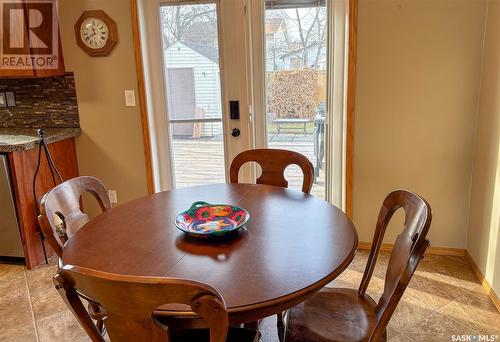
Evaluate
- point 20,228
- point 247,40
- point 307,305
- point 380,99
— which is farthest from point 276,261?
point 20,228

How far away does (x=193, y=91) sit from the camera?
9.90 ft

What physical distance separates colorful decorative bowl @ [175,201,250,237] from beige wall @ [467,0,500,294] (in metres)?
1.61

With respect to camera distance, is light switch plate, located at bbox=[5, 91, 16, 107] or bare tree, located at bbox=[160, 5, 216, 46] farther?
light switch plate, located at bbox=[5, 91, 16, 107]

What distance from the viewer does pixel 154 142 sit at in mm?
3146

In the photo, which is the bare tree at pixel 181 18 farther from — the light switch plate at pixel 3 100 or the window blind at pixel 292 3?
the light switch plate at pixel 3 100

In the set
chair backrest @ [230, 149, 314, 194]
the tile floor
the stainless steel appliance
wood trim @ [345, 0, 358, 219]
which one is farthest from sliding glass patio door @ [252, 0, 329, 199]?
the stainless steel appliance

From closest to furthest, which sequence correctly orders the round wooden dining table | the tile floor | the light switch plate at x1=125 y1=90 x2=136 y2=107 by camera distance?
the round wooden dining table, the tile floor, the light switch plate at x1=125 y1=90 x2=136 y2=107

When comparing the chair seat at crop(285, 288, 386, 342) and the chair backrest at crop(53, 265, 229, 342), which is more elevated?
the chair backrest at crop(53, 265, 229, 342)

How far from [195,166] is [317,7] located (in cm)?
154

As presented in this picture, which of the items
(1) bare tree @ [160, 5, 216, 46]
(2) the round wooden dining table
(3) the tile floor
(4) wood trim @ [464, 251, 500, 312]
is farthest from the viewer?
(1) bare tree @ [160, 5, 216, 46]

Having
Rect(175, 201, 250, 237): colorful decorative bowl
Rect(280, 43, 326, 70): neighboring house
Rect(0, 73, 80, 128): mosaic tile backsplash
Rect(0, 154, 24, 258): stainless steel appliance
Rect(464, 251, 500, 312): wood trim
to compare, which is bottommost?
Rect(464, 251, 500, 312): wood trim

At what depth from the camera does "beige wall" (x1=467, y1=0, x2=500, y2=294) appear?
2229 mm

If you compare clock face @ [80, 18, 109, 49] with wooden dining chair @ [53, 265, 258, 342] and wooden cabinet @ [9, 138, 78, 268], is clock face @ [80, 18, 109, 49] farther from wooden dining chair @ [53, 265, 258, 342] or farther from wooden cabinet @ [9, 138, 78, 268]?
wooden dining chair @ [53, 265, 258, 342]

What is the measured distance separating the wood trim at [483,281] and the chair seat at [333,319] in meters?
1.14
